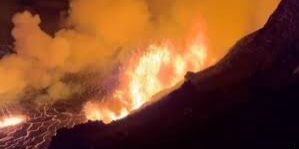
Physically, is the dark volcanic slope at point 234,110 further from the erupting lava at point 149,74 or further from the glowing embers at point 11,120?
the glowing embers at point 11,120

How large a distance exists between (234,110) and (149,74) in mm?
17568

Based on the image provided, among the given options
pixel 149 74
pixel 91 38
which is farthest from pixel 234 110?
pixel 91 38

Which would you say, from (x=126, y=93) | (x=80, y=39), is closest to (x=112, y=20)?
(x=80, y=39)

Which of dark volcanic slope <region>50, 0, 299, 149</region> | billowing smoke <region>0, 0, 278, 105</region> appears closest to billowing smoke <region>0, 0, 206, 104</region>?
billowing smoke <region>0, 0, 278, 105</region>

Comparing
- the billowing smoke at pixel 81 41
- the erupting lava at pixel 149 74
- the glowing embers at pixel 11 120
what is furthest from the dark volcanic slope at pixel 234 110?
the billowing smoke at pixel 81 41

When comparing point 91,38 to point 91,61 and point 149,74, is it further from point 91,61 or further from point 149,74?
point 149,74

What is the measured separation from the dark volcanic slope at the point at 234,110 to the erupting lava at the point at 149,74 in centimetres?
1083

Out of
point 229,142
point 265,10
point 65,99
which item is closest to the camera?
point 229,142

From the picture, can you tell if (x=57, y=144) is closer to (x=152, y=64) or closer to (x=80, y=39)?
(x=152, y=64)

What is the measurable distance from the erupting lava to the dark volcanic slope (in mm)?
10828

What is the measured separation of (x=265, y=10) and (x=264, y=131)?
34.6 ft

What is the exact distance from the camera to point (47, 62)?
4206cm

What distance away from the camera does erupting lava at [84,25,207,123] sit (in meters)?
36.0

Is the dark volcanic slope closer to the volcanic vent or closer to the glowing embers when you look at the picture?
the volcanic vent
